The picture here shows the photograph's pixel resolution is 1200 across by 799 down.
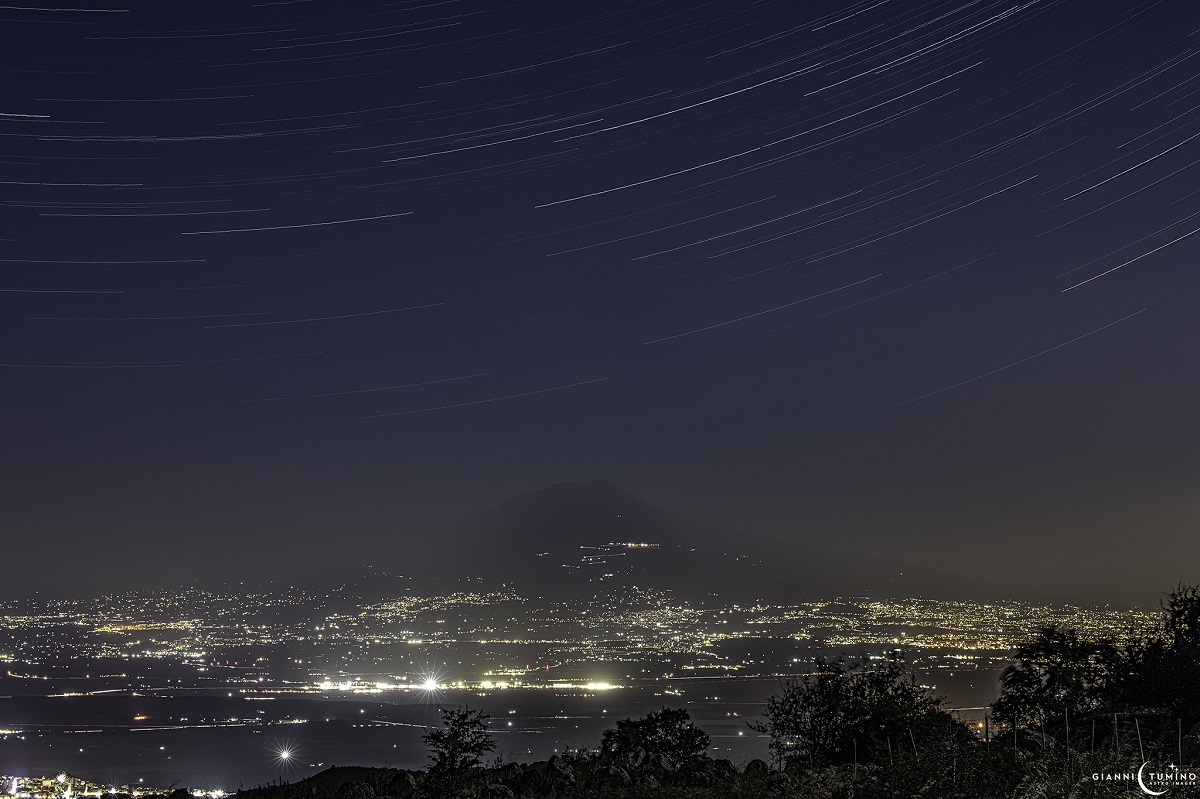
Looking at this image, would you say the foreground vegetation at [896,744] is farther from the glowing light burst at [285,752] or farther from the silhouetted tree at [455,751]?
the glowing light burst at [285,752]

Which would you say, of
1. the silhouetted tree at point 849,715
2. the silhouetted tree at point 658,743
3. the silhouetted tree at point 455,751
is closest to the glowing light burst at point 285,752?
the silhouetted tree at point 849,715

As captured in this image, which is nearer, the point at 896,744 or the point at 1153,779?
the point at 1153,779

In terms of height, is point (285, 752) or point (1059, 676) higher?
point (1059, 676)

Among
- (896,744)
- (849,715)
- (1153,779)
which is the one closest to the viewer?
(1153,779)

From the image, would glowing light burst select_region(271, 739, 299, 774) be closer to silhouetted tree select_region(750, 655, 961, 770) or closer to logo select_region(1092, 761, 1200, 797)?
silhouetted tree select_region(750, 655, 961, 770)

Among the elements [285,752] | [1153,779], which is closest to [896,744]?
[1153,779]

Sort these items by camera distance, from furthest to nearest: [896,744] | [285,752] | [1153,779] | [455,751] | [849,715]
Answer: [285,752], [849,715], [896,744], [455,751], [1153,779]

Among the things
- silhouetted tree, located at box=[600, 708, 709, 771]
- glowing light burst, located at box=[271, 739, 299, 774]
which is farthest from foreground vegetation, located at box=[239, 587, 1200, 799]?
glowing light burst, located at box=[271, 739, 299, 774]

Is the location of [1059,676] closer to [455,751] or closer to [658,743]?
[658,743]

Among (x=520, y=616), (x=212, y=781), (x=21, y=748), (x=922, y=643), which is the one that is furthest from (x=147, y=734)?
(x=520, y=616)
